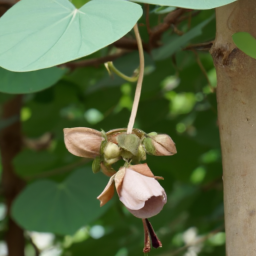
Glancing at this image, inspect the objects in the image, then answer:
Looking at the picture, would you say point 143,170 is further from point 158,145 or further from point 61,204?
point 61,204

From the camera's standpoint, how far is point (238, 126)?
1.29ft

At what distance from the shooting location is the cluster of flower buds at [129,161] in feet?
1.11

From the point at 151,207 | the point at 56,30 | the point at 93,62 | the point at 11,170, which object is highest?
the point at 56,30

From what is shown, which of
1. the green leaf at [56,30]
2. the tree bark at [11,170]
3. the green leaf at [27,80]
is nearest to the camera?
the green leaf at [56,30]

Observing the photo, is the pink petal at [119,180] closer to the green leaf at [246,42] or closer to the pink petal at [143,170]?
the pink petal at [143,170]

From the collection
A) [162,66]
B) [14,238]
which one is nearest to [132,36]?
[162,66]

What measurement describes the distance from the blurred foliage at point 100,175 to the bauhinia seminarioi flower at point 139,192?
0.57 metres

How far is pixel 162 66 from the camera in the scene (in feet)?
3.42

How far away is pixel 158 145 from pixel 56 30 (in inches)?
5.4

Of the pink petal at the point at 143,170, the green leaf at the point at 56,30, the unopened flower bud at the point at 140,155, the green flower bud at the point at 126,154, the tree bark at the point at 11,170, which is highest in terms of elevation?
the green leaf at the point at 56,30

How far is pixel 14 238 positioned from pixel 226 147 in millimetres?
1017

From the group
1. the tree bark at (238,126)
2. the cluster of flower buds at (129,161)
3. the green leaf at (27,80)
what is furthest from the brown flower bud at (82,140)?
the green leaf at (27,80)

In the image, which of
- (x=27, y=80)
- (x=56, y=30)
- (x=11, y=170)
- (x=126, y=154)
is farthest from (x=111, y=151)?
(x=11, y=170)

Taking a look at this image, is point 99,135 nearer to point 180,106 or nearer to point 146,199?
point 146,199
